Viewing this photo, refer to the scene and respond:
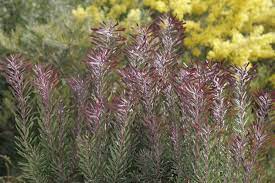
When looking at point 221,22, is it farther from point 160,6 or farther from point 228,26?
point 160,6

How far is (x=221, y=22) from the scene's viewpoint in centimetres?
498

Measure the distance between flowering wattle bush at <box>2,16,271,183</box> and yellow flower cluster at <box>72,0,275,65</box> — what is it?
168 centimetres

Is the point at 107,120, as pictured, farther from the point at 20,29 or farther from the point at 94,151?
the point at 20,29

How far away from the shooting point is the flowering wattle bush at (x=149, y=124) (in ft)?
7.84

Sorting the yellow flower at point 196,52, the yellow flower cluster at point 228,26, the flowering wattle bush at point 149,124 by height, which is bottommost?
the yellow flower at point 196,52

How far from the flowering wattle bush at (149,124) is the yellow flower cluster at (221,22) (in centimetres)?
168

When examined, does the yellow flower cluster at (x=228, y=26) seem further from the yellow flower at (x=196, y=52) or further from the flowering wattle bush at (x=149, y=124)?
the flowering wattle bush at (x=149, y=124)

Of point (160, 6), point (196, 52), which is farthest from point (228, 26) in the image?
point (160, 6)

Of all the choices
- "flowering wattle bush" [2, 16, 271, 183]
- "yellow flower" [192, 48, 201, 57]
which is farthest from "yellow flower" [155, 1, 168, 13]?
"flowering wattle bush" [2, 16, 271, 183]

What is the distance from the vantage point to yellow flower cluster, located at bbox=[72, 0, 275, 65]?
449 cm

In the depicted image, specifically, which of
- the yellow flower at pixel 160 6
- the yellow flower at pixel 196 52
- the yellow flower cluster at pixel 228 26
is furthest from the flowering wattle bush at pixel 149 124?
the yellow flower at pixel 196 52

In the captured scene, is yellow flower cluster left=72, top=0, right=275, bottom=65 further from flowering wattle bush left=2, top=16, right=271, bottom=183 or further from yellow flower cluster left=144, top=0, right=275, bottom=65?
flowering wattle bush left=2, top=16, right=271, bottom=183

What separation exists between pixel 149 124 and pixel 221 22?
8.69 feet

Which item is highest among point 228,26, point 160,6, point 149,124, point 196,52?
point 149,124
